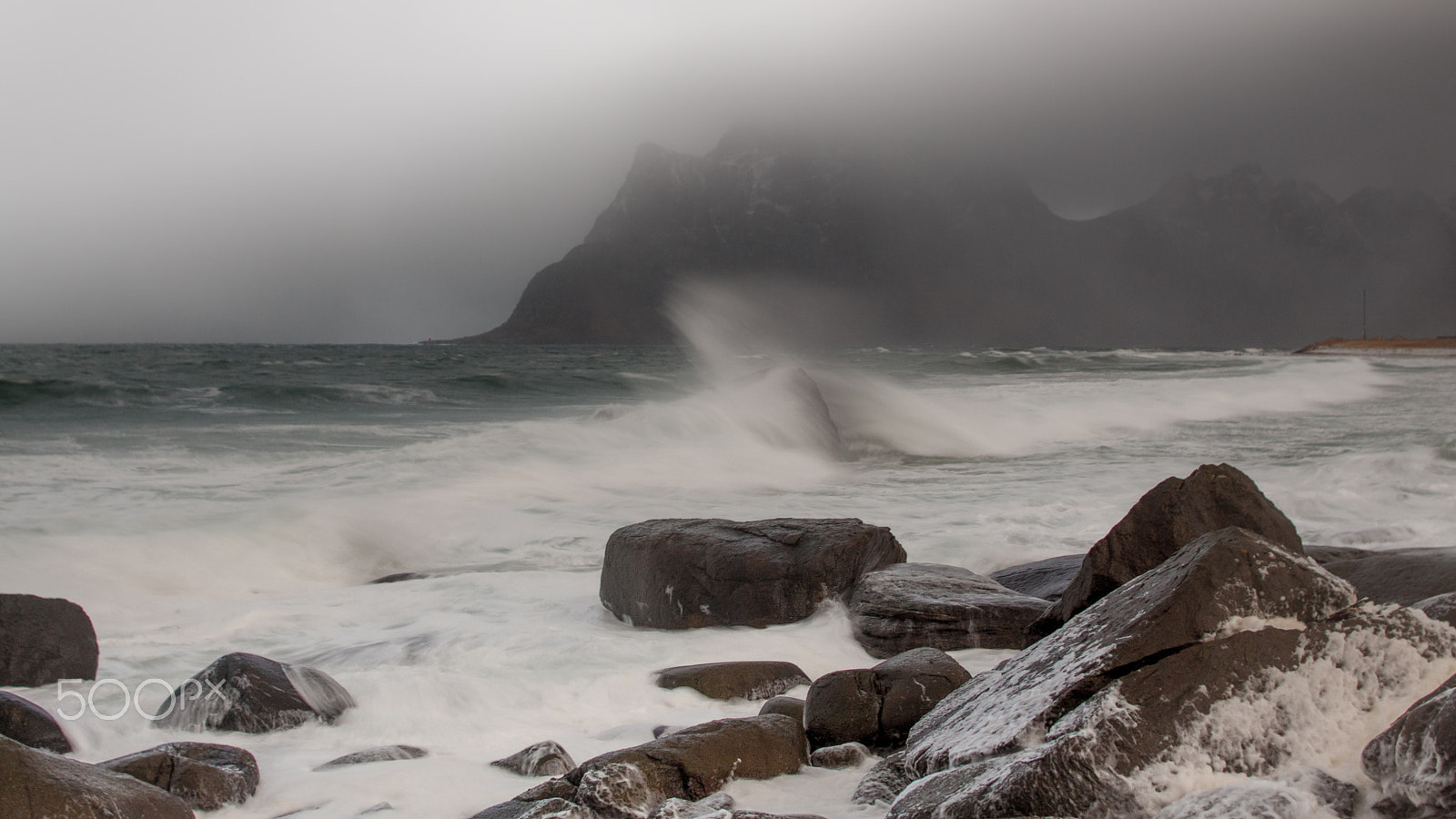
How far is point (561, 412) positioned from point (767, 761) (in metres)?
18.4

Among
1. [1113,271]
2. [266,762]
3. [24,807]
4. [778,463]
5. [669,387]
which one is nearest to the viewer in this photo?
[24,807]

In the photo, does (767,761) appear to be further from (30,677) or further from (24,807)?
(30,677)

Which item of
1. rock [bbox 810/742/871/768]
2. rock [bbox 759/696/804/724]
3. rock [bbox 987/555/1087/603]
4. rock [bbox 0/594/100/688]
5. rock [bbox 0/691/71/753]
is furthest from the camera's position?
rock [bbox 987/555/1087/603]

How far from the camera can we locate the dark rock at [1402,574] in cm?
396

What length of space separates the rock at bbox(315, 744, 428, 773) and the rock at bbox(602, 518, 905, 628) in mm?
2005

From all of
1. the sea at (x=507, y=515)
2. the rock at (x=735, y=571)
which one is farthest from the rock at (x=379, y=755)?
the rock at (x=735, y=571)

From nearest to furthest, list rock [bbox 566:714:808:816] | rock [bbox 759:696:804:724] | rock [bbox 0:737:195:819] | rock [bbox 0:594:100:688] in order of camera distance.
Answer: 1. rock [bbox 0:737:195:819]
2. rock [bbox 566:714:808:816]
3. rock [bbox 759:696:804:724]
4. rock [bbox 0:594:100:688]

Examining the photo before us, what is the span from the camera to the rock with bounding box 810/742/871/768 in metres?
3.12

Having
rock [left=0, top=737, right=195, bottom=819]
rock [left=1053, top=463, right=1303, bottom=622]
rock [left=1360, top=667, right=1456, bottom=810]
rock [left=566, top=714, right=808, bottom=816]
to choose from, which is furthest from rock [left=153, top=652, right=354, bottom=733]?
rock [left=1360, top=667, right=1456, bottom=810]

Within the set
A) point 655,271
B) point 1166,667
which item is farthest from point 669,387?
point 655,271

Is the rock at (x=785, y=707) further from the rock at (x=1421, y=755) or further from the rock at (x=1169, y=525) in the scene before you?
the rock at (x=1421, y=755)

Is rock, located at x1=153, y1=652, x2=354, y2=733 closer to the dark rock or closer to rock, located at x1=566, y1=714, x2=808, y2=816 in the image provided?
rock, located at x1=566, y1=714, x2=808, y2=816

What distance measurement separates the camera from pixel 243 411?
20.0 m

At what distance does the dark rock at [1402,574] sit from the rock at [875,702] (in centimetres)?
178
